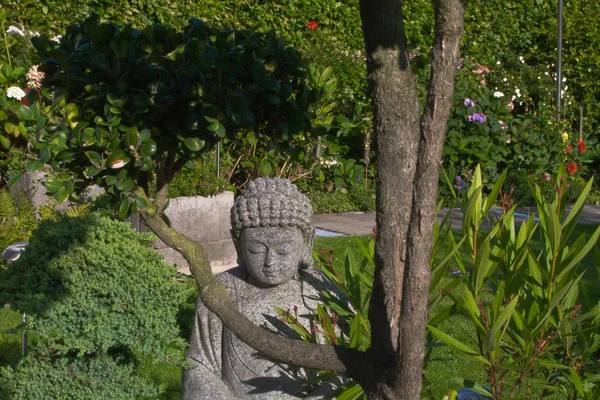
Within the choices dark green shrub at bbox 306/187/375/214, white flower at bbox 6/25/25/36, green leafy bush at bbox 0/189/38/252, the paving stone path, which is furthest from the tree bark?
dark green shrub at bbox 306/187/375/214

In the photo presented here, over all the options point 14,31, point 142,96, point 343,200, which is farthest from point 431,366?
point 14,31

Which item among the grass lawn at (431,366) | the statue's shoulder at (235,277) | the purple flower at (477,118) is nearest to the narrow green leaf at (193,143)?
the statue's shoulder at (235,277)

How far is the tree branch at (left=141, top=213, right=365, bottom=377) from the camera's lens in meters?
2.29

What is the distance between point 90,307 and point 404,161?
1571mm

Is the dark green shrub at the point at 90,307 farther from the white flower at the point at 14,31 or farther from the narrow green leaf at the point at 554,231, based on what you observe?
the white flower at the point at 14,31

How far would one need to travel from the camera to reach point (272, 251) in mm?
3047

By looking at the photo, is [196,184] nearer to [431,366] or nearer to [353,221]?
[353,221]

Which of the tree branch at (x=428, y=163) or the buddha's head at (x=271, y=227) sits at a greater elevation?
the tree branch at (x=428, y=163)

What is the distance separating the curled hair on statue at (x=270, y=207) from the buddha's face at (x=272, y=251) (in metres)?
0.03

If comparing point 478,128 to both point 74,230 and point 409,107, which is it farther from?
point 409,107

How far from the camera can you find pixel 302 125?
300 cm

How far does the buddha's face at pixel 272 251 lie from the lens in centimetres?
305

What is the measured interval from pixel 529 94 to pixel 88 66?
9.50m

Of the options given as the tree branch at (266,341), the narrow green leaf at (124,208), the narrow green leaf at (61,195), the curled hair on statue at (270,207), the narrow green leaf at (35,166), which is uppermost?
the narrow green leaf at (35,166)
